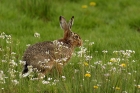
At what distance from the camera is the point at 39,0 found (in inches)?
439

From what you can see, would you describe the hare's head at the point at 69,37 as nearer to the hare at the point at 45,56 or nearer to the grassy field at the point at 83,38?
the grassy field at the point at 83,38

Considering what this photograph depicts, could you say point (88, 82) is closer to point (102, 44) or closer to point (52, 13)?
point (102, 44)

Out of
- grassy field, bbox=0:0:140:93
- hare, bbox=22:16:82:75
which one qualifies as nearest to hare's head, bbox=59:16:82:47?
grassy field, bbox=0:0:140:93

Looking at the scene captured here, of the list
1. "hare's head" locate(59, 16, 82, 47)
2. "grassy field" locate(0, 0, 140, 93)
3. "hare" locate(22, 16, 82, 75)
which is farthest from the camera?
"hare's head" locate(59, 16, 82, 47)

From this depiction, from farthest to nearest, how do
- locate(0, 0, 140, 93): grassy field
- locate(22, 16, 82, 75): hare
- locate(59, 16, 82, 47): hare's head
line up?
locate(59, 16, 82, 47): hare's head, locate(22, 16, 82, 75): hare, locate(0, 0, 140, 93): grassy field

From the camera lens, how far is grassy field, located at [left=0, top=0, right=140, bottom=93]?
620cm

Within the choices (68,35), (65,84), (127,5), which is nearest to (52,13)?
(127,5)

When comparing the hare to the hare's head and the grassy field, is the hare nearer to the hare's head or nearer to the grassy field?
the grassy field

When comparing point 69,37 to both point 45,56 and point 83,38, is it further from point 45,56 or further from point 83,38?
point 83,38

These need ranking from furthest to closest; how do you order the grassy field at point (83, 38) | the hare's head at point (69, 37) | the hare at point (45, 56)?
→ the hare's head at point (69, 37), the hare at point (45, 56), the grassy field at point (83, 38)

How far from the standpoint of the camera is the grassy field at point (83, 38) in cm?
620

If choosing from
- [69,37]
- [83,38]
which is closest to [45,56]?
[69,37]

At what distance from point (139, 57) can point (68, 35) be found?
4.23 ft

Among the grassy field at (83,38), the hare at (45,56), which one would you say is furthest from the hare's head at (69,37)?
the hare at (45,56)
